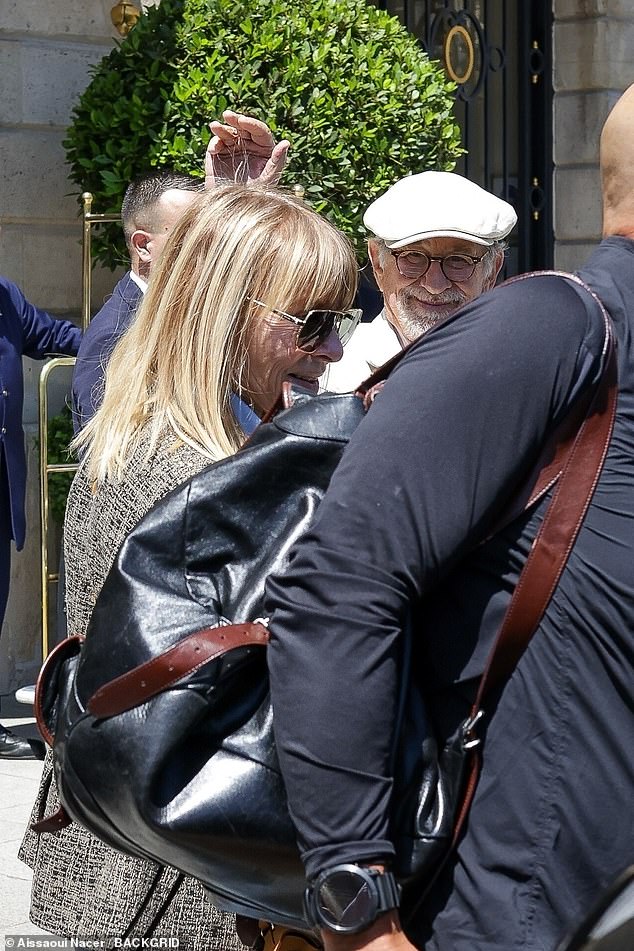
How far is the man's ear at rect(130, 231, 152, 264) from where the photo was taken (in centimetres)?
492

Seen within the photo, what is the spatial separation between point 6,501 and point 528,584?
452 cm

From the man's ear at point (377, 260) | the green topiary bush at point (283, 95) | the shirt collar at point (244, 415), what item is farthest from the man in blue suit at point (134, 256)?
the shirt collar at point (244, 415)

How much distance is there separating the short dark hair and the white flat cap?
1.36 meters

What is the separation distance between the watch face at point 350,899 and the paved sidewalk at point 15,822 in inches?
92.2

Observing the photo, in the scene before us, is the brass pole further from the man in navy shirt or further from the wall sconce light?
the man in navy shirt

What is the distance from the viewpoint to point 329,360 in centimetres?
238

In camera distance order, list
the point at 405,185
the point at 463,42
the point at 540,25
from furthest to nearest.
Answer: the point at 540,25, the point at 463,42, the point at 405,185

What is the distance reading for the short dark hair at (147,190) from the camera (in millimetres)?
5121

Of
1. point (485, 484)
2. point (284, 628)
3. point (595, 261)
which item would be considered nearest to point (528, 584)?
point (485, 484)

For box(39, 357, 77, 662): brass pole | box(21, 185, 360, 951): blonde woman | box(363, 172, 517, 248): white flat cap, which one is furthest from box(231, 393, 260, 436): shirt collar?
box(39, 357, 77, 662): brass pole

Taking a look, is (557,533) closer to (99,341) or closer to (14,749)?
(99,341)

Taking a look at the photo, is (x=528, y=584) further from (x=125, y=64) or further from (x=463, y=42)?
(x=463, y=42)

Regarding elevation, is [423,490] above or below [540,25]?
below

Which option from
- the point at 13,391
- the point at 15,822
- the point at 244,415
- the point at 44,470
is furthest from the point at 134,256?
the point at 244,415
